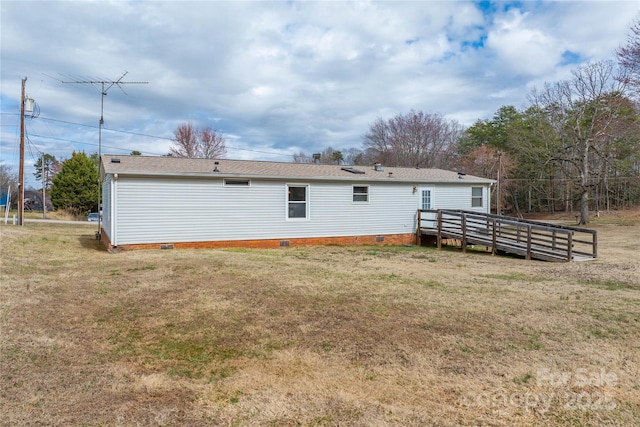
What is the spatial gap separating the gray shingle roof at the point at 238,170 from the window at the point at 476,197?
15.6 inches

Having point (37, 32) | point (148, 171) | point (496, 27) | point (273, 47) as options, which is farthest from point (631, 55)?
point (37, 32)

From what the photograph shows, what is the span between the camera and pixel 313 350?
3475 mm

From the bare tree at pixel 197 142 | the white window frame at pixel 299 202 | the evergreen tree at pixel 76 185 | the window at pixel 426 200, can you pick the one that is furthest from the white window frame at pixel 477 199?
the bare tree at pixel 197 142

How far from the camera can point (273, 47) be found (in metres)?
12.7

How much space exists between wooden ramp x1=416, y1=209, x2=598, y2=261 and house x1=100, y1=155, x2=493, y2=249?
2.43ft

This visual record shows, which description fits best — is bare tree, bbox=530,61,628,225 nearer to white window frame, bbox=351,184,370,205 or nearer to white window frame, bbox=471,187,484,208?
white window frame, bbox=471,187,484,208

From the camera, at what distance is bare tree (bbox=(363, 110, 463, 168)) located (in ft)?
123

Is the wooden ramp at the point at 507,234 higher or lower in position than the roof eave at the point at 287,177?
lower

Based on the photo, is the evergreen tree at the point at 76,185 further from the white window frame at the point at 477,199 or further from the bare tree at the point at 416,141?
the white window frame at the point at 477,199

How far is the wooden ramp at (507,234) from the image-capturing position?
9.87 metres

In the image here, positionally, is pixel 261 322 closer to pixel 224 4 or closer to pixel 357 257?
pixel 357 257

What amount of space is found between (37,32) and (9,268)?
334 inches

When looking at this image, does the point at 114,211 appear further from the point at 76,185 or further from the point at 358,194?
the point at 76,185

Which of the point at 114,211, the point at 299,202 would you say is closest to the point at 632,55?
the point at 299,202
